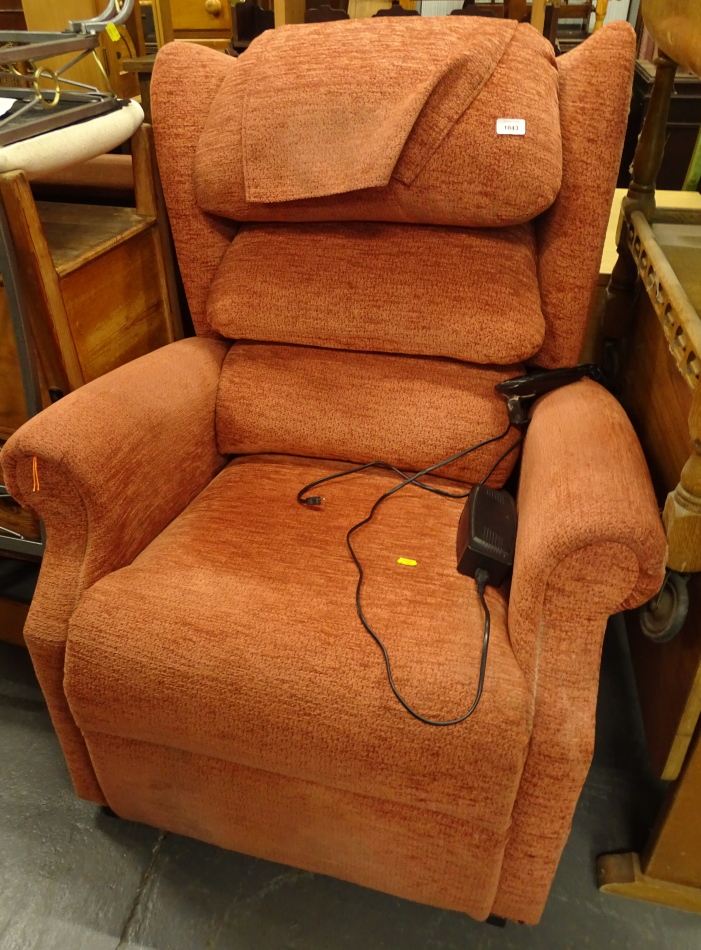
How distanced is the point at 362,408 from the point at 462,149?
17.5 inches

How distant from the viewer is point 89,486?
0.97 metres

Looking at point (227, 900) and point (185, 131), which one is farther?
point (185, 131)

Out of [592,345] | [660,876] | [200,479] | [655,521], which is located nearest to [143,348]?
[200,479]

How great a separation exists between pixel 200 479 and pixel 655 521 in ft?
2.54

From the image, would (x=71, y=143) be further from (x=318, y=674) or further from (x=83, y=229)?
(x=318, y=674)

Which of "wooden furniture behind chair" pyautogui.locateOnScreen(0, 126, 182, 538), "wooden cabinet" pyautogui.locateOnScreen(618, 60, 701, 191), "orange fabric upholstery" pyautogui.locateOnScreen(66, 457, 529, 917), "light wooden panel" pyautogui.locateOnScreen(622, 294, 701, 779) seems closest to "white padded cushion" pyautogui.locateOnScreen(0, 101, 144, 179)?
"wooden furniture behind chair" pyautogui.locateOnScreen(0, 126, 182, 538)

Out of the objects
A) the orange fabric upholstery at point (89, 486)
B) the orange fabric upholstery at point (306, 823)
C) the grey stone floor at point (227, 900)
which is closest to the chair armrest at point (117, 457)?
the orange fabric upholstery at point (89, 486)

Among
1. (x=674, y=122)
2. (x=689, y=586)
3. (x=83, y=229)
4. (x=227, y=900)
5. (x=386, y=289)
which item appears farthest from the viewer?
(x=674, y=122)

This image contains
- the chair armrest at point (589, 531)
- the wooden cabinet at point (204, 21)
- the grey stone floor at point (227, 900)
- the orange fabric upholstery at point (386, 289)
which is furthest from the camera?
the wooden cabinet at point (204, 21)

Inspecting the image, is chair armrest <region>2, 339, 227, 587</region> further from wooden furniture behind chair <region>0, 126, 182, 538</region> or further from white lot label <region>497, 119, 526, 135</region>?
white lot label <region>497, 119, 526, 135</region>

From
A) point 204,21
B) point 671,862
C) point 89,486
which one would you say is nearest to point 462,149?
point 89,486

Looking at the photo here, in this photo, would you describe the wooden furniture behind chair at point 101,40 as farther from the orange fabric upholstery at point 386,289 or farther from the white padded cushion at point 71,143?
the orange fabric upholstery at point 386,289

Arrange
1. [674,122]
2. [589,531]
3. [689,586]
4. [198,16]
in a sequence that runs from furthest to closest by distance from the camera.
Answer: [674,122]
[198,16]
[689,586]
[589,531]

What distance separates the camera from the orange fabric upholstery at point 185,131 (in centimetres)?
123
